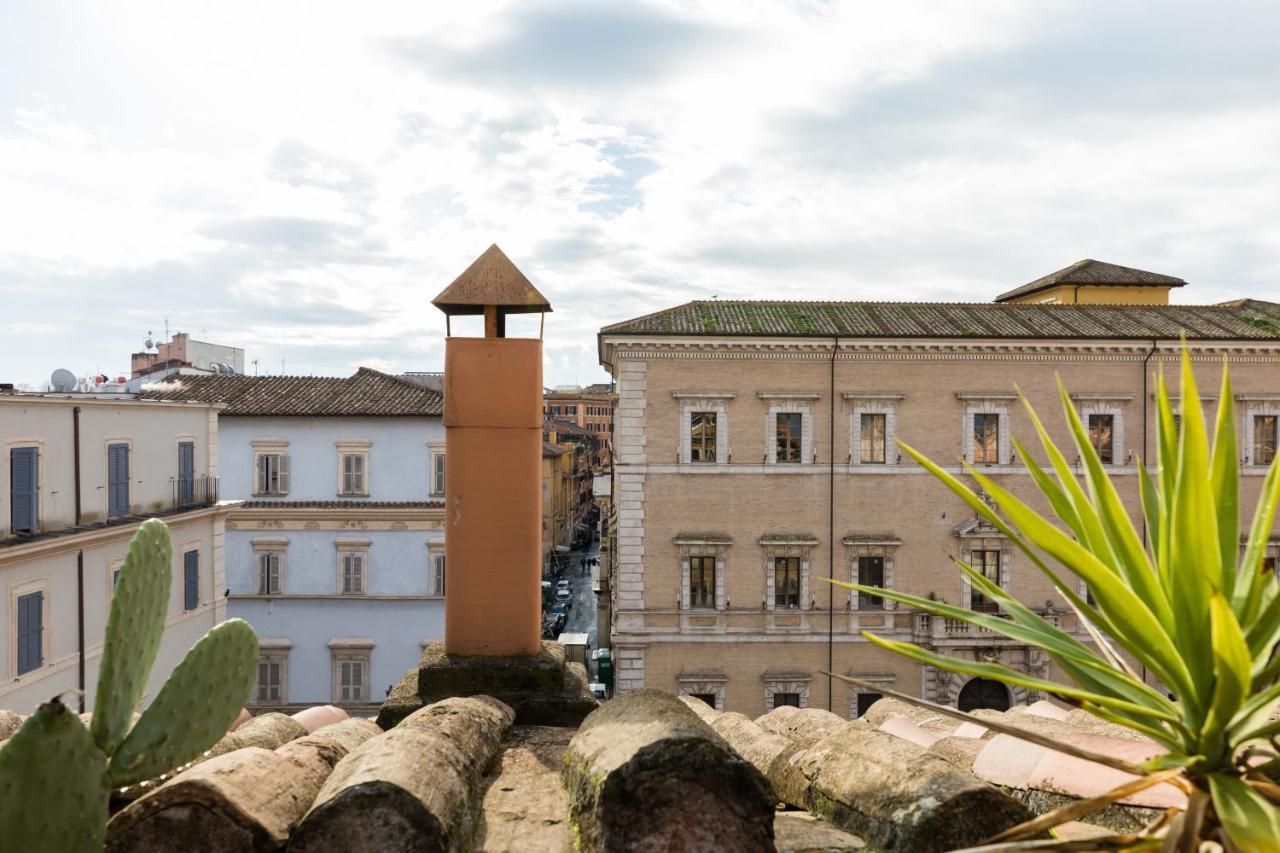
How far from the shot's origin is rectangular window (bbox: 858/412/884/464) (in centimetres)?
2219

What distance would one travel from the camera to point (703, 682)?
2153 centimetres

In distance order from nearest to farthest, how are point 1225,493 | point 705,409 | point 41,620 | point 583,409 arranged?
point 1225,493
point 41,620
point 705,409
point 583,409

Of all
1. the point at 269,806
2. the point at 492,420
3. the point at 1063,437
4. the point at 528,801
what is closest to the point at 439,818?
the point at 269,806

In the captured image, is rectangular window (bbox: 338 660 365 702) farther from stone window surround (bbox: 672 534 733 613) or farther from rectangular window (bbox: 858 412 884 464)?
rectangular window (bbox: 858 412 884 464)

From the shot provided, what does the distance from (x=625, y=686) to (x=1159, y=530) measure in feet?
68.9

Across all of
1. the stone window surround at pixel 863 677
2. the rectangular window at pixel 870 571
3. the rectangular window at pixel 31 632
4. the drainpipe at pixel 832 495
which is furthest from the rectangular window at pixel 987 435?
the rectangular window at pixel 31 632

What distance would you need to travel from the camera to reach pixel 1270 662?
181 cm

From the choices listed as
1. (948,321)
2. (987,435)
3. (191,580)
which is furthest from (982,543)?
(191,580)

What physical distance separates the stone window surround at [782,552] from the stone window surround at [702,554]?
1079 mm

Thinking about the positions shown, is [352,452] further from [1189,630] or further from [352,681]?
[1189,630]

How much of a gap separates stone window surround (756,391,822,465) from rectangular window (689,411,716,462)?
1457mm

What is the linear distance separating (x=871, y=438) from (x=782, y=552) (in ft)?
13.5

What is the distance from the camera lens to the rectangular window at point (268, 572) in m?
26.2

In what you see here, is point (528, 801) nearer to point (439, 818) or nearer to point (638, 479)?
point (439, 818)
